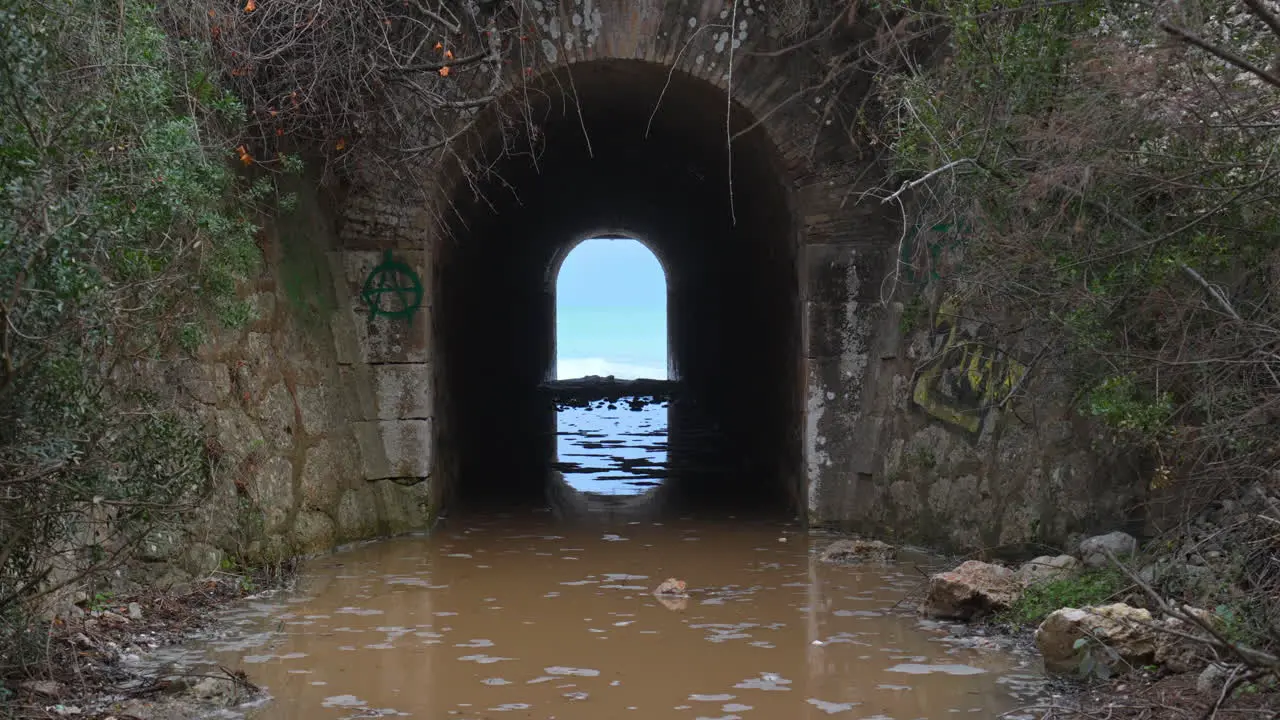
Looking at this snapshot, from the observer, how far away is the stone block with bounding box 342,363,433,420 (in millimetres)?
8312

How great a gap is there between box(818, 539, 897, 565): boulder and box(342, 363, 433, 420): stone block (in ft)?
9.66

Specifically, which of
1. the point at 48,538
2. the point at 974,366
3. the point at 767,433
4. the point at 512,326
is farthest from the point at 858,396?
the point at 512,326

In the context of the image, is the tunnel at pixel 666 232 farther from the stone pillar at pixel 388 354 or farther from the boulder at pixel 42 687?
the boulder at pixel 42 687

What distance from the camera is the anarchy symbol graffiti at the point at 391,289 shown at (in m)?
8.27

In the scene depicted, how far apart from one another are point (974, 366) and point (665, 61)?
285 cm

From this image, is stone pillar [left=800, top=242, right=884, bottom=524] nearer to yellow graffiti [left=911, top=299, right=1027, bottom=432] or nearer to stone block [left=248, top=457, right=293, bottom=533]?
yellow graffiti [left=911, top=299, right=1027, bottom=432]

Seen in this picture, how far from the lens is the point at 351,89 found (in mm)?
7461

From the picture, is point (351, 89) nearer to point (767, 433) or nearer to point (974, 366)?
point (974, 366)

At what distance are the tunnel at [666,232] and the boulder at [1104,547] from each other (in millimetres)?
3263

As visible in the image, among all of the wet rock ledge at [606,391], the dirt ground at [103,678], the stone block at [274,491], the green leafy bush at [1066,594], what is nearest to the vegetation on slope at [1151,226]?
the green leafy bush at [1066,594]

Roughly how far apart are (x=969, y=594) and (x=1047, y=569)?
1.32 feet

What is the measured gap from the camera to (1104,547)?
5.49 meters

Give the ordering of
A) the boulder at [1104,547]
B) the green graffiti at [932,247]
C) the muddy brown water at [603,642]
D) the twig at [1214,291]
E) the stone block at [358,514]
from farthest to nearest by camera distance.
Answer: the stone block at [358,514], the green graffiti at [932,247], the boulder at [1104,547], the muddy brown water at [603,642], the twig at [1214,291]

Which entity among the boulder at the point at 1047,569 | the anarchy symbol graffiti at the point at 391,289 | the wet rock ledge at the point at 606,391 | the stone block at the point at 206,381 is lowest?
the boulder at the point at 1047,569
